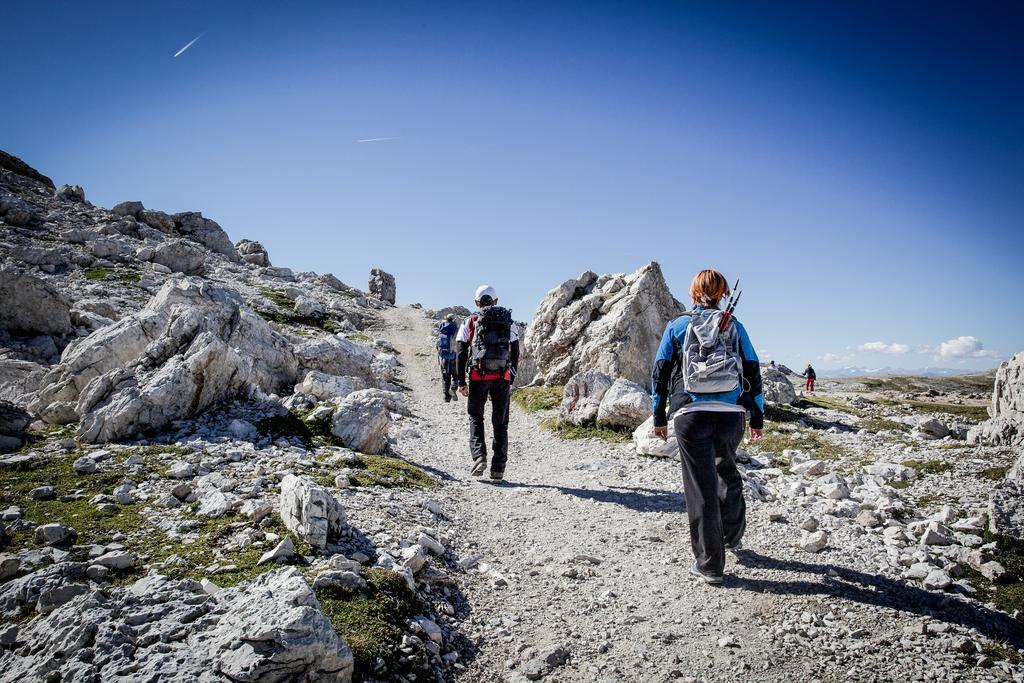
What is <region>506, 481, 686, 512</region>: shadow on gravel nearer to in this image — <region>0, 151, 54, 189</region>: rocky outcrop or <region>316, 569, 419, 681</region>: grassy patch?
<region>316, 569, 419, 681</region>: grassy patch

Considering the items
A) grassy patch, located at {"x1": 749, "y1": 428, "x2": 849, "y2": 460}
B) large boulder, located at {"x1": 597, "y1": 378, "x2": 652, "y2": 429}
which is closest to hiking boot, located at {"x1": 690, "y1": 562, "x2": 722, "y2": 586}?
grassy patch, located at {"x1": 749, "y1": 428, "x2": 849, "y2": 460}

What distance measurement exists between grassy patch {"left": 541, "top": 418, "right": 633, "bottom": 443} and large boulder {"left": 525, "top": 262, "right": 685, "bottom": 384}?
20.7 ft

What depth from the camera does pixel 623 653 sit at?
488 centimetres

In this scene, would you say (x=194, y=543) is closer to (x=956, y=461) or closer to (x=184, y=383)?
(x=184, y=383)

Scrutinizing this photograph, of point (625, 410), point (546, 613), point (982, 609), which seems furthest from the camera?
point (625, 410)

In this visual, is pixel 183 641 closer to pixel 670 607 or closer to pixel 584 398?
pixel 670 607

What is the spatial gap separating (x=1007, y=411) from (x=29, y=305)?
37.0 metres

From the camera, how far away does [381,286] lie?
93.9m

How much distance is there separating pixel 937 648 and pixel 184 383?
44.5 feet

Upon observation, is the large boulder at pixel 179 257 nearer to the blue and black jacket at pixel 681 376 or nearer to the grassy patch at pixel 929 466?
the blue and black jacket at pixel 681 376

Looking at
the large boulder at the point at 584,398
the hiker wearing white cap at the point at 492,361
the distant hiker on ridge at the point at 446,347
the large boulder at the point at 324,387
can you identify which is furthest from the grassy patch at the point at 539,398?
the hiker wearing white cap at the point at 492,361

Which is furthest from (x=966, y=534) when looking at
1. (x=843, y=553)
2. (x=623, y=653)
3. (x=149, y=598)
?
(x=149, y=598)

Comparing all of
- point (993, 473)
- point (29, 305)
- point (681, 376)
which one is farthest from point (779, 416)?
point (29, 305)

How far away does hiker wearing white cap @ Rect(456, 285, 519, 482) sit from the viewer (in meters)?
10.5
